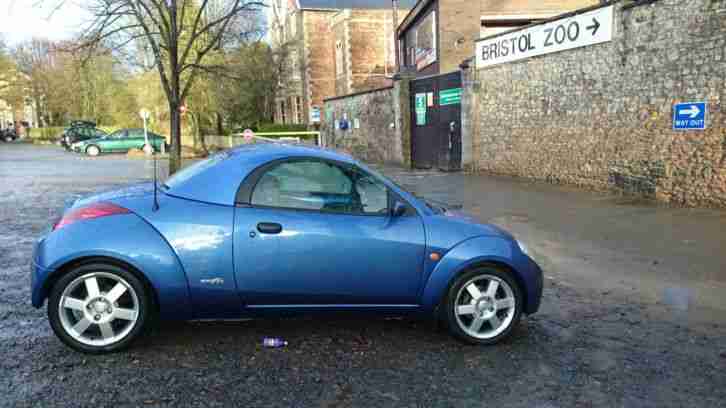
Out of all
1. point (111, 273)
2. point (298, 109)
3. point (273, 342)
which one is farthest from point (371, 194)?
point (298, 109)

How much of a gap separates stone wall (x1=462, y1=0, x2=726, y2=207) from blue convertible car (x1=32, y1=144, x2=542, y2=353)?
7421mm

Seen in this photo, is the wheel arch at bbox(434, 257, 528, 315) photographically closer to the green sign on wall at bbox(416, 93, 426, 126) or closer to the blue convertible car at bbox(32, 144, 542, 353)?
the blue convertible car at bbox(32, 144, 542, 353)

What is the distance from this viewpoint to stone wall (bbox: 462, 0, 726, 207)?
9891 millimetres

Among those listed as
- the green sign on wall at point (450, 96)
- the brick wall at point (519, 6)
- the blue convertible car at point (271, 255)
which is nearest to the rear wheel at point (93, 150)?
the brick wall at point (519, 6)

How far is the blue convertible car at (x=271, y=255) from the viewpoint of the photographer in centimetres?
393

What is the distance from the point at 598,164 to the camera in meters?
12.3

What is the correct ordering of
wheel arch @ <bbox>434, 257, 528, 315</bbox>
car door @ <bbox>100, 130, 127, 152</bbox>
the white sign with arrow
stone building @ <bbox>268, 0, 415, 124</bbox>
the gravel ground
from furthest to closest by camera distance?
stone building @ <bbox>268, 0, 415, 124</bbox> → car door @ <bbox>100, 130, 127, 152</bbox> → the white sign with arrow → wheel arch @ <bbox>434, 257, 528, 315</bbox> → the gravel ground

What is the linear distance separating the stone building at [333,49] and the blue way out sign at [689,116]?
2790 centimetres

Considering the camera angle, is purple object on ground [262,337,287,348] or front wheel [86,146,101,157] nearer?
purple object on ground [262,337,287,348]

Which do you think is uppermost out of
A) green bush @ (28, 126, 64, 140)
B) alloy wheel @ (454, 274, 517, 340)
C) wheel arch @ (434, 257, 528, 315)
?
green bush @ (28, 126, 64, 140)

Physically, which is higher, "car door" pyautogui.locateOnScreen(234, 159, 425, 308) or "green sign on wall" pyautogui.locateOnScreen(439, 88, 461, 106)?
"green sign on wall" pyautogui.locateOnScreen(439, 88, 461, 106)

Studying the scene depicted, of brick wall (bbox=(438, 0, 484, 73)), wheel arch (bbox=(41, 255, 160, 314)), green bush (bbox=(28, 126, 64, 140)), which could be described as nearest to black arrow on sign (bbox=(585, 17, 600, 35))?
wheel arch (bbox=(41, 255, 160, 314))

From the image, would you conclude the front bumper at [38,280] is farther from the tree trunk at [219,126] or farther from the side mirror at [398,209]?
the tree trunk at [219,126]

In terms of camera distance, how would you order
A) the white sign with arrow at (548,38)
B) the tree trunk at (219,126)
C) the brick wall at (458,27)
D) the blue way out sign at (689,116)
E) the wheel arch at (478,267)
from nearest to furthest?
the wheel arch at (478,267)
the blue way out sign at (689,116)
the white sign with arrow at (548,38)
the brick wall at (458,27)
the tree trunk at (219,126)
